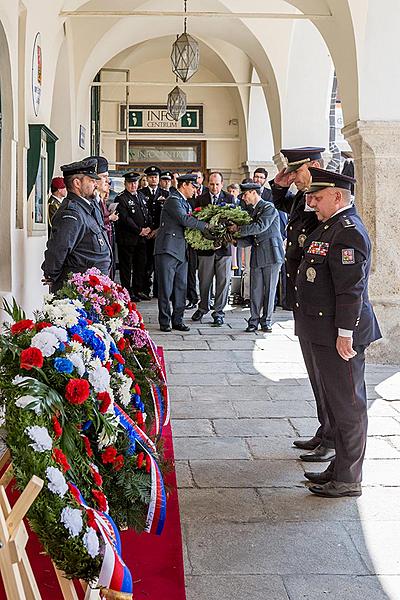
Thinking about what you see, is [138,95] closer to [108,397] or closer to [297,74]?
[297,74]

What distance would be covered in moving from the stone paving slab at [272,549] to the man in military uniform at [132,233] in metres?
8.13

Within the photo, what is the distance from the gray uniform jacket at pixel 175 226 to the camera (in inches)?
365

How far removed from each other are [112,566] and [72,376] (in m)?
0.63

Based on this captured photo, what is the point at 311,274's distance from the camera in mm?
4352

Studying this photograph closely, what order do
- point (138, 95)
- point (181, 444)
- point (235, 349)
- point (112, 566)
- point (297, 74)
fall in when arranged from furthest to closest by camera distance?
point (138, 95), point (297, 74), point (235, 349), point (181, 444), point (112, 566)

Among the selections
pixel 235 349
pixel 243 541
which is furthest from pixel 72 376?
pixel 235 349

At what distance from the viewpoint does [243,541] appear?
12.3 ft

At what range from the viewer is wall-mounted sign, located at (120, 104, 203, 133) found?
61.7 ft

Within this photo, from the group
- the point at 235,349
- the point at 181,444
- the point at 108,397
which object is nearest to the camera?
the point at 108,397

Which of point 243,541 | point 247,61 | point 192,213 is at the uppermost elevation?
point 247,61

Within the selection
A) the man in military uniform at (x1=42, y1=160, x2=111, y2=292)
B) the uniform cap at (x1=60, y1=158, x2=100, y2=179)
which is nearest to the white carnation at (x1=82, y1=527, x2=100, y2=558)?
the man in military uniform at (x1=42, y1=160, x2=111, y2=292)

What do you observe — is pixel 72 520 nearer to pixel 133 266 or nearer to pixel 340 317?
pixel 340 317

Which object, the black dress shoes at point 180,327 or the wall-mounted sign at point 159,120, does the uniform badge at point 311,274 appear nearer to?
the black dress shoes at point 180,327

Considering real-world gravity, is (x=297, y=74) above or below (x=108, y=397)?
above
